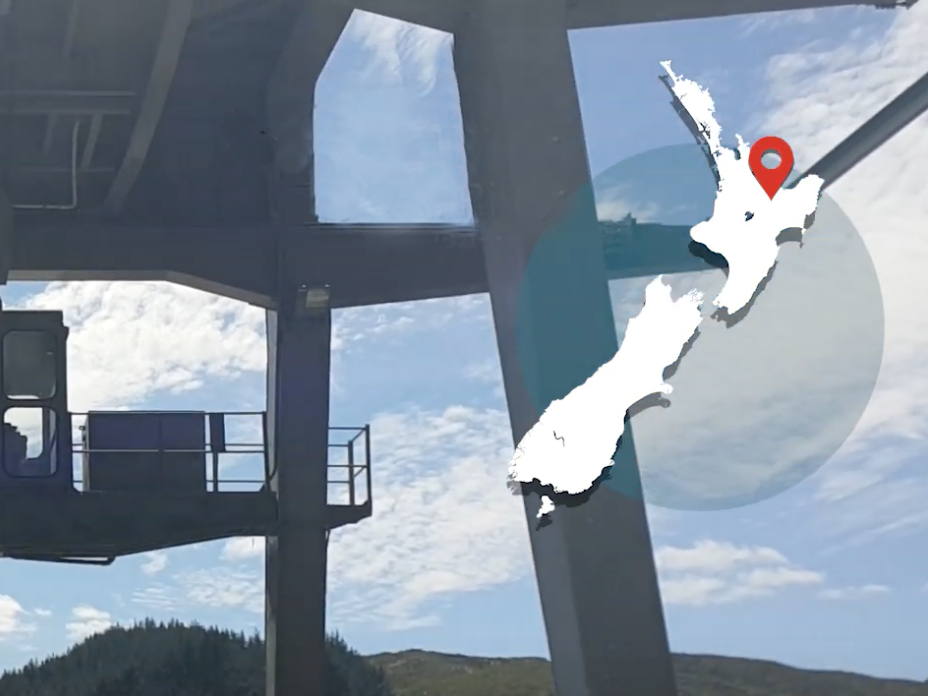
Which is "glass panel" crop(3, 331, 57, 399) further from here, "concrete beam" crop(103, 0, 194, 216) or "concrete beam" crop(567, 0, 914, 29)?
"concrete beam" crop(567, 0, 914, 29)

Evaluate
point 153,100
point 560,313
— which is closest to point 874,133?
point 560,313

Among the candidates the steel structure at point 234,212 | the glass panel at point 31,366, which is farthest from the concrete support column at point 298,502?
the glass panel at point 31,366

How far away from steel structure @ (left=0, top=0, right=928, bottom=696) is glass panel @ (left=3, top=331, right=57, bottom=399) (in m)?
1.03

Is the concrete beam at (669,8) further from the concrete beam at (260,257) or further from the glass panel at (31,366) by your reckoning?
the glass panel at (31,366)

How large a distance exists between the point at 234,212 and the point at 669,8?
9.48 meters

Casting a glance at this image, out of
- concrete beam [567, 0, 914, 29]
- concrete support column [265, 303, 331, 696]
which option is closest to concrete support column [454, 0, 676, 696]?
concrete beam [567, 0, 914, 29]

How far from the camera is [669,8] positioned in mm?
12891

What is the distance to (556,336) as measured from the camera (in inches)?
441

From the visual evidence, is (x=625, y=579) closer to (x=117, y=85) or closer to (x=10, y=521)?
(x=117, y=85)

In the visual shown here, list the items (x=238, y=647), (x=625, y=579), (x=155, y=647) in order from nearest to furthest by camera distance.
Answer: (x=625, y=579)
(x=238, y=647)
(x=155, y=647)

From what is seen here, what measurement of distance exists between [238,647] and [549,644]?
64.9ft

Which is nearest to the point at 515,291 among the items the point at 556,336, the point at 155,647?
the point at 556,336

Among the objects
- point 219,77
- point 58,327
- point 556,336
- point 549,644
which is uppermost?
point 219,77

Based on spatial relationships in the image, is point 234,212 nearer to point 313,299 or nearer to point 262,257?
point 262,257
